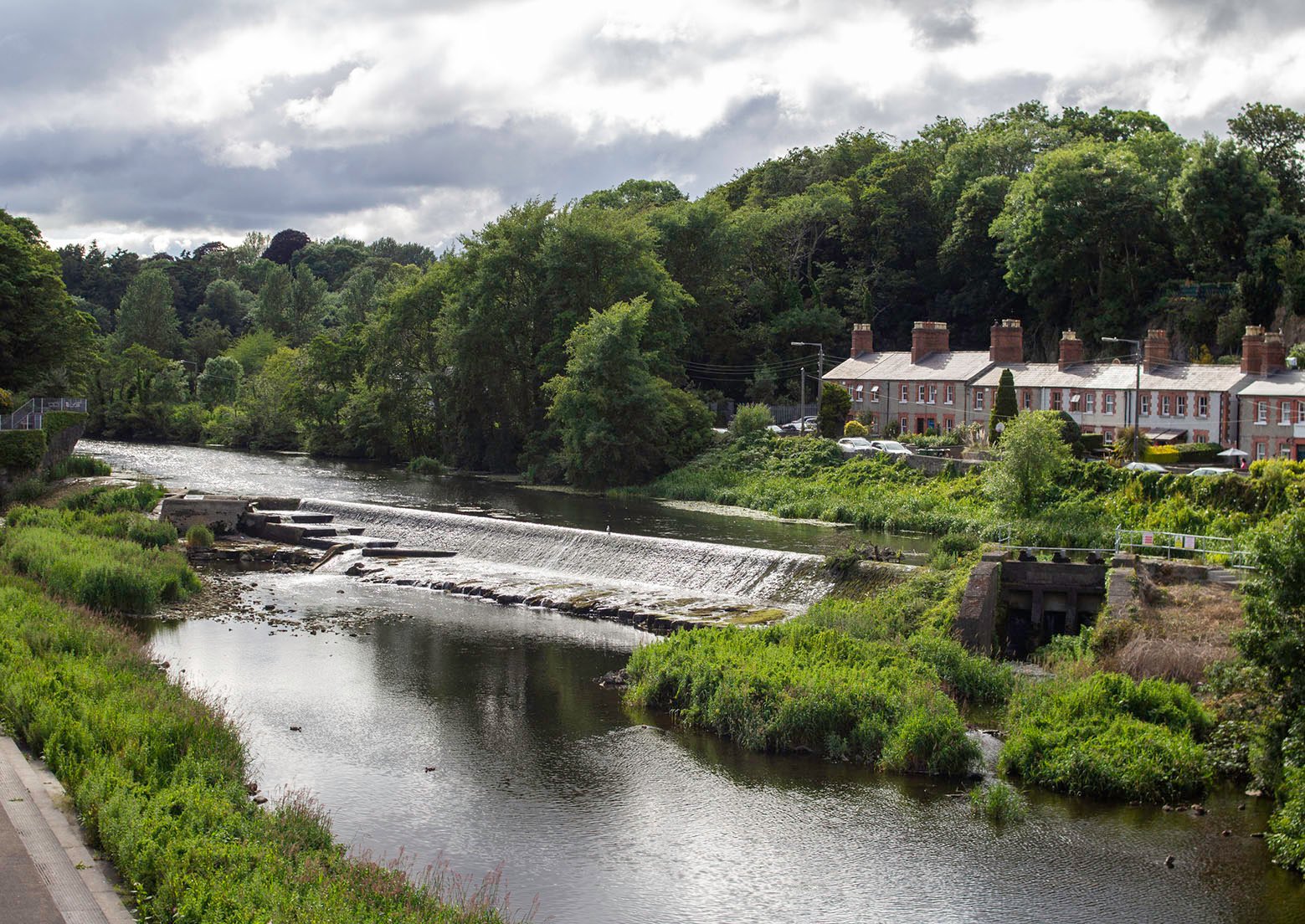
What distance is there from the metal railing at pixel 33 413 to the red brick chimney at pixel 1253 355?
55.9 m

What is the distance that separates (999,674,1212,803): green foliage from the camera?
20.5m

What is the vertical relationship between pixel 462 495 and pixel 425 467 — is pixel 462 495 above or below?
below

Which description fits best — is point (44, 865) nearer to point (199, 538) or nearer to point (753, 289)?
point (199, 538)

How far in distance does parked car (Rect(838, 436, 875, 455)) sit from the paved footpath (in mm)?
47017

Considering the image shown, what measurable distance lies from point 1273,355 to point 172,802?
55951mm

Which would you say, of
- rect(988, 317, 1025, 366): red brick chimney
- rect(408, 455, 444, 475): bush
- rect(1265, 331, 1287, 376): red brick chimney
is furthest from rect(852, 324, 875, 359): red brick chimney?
rect(408, 455, 444, 475): bush

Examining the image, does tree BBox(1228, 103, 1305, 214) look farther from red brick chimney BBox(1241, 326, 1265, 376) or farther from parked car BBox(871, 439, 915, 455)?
parked car BBox(871, 439, 915, 455)

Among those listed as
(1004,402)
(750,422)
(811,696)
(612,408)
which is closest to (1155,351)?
(1004,402)

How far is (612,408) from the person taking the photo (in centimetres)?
6469

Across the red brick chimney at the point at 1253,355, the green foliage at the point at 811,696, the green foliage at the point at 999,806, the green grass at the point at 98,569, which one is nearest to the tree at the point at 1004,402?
the red brick chimney at the point at 1253,355

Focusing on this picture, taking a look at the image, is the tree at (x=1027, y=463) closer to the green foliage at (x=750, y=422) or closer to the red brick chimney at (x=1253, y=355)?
the red brick chimney at (x=1253, y=355)

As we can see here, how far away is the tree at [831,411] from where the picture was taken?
68.7 m

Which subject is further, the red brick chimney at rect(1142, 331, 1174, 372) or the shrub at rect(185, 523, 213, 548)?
the red brick chimney at rect(1142, 331, 1174, 372)

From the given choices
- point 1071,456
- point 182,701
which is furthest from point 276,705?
point 1071,456
